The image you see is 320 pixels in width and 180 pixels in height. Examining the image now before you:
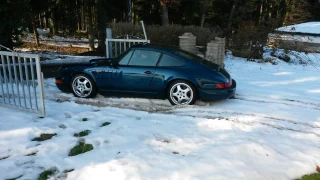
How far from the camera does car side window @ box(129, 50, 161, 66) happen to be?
6848 millimetres

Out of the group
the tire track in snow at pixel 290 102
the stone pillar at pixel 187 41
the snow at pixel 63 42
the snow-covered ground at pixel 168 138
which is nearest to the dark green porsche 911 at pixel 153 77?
the snow-covered ground at pixel 168 138

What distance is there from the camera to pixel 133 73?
22.3 feet

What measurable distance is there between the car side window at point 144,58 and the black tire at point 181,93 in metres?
0.71

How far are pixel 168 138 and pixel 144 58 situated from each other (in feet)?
8.62

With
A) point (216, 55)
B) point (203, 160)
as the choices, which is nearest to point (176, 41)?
point (216, 55)

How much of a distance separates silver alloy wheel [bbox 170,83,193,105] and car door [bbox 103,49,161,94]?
537 millimetres

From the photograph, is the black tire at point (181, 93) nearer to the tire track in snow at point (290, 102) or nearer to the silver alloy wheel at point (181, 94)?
the silver alloy wheel at point (181, 94)

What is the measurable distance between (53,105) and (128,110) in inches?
68.3

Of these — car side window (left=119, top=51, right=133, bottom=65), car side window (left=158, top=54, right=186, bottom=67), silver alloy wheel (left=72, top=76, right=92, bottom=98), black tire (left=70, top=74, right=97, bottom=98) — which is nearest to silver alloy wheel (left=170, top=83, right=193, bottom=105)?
car side window (left=158, top=54, right=186, bottom=67)

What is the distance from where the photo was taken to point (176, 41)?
13.4m

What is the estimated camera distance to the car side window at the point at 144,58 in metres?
6.85

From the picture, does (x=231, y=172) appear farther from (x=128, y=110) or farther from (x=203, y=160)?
(x=128, y=110)

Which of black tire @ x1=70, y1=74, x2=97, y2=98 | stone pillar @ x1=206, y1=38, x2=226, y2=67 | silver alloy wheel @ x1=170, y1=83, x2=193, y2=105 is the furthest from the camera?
stone pillar @ x1=206, y1=38, x2=226, y2=67

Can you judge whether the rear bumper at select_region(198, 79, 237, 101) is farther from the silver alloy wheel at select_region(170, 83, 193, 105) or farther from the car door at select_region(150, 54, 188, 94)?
the car door at select_region(150, 54, 188, 94)
